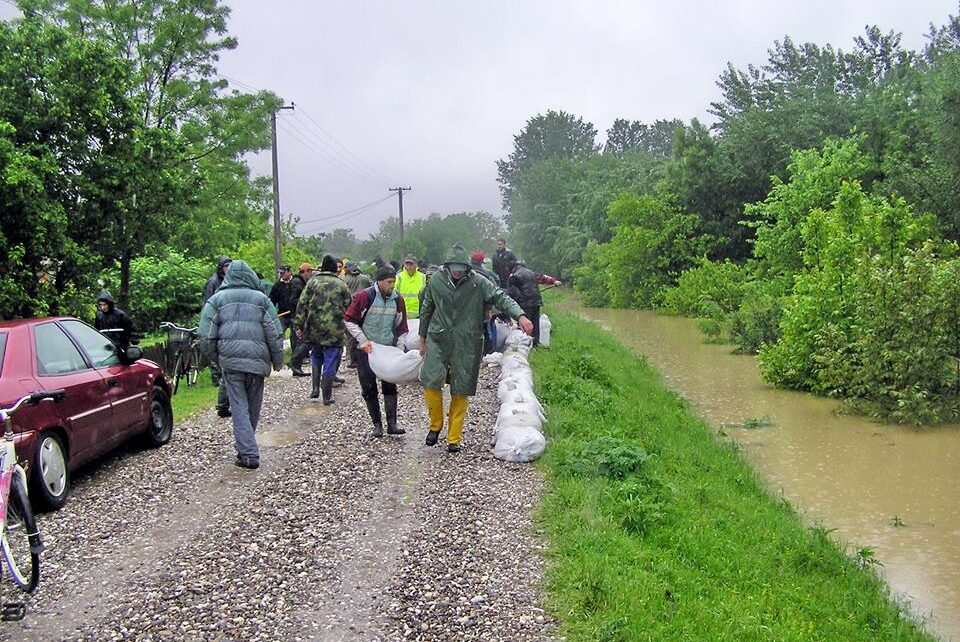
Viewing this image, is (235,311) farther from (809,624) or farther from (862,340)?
(862,340)

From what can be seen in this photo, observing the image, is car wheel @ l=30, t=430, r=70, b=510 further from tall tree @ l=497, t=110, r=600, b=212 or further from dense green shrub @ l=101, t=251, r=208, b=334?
tall tree @ l=497, t=110, r=600, b=212

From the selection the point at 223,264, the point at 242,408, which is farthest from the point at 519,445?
the point at 223,264

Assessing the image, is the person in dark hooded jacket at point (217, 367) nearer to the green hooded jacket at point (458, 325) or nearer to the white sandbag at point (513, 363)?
the green hooded jacket at point (458, 325)

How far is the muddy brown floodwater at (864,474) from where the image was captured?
789cm

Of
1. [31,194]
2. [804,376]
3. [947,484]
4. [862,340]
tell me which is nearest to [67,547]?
[31,194]

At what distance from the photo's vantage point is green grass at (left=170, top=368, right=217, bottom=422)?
36.0 feet

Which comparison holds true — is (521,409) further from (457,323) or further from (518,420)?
(457,323)

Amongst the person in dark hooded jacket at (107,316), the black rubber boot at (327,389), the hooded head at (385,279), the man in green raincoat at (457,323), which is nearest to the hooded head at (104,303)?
the person in dark hooded jacket at (107,316)

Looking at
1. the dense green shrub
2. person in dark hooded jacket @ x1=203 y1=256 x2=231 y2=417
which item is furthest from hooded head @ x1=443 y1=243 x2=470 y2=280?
the dense green shrub

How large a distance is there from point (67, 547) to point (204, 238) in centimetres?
1735

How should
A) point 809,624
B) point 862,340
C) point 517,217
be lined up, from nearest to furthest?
point 809,624 < point 862,340 < point 517,217

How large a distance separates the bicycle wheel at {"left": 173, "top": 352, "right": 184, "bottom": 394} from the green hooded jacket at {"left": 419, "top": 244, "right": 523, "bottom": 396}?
5806 mm

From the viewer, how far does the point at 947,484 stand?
10688 mm

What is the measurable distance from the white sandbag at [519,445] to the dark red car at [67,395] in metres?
3.31
